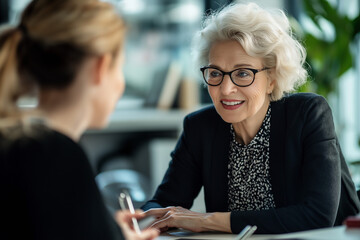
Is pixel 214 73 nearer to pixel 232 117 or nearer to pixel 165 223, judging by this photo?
pixel 232 117

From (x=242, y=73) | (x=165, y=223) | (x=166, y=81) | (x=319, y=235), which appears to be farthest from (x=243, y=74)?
(x=166, y=81)

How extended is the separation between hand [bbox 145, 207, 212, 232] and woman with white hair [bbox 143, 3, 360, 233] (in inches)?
0.7

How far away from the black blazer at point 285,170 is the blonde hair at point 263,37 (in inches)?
3.3

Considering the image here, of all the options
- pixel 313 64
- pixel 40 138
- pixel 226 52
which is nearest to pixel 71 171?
pixel 40 138

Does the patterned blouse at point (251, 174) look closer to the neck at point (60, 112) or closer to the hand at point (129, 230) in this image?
the hand at point (129, 230)

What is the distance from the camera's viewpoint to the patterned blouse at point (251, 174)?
192 centimetres

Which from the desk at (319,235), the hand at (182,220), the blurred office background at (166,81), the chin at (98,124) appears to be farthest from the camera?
the blurred office background at (166,81)

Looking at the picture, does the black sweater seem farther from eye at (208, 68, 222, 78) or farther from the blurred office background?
the blurred office background

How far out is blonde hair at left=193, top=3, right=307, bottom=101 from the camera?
1.93 metres

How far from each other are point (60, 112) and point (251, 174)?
100 centimetres

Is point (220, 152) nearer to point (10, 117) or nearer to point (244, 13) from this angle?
point (244, 13)

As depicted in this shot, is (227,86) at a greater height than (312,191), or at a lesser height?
greater

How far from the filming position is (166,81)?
4.37 meters

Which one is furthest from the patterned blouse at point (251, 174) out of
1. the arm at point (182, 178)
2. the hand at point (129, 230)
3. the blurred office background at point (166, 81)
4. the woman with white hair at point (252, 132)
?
the blurred office background at point (166, 81)
